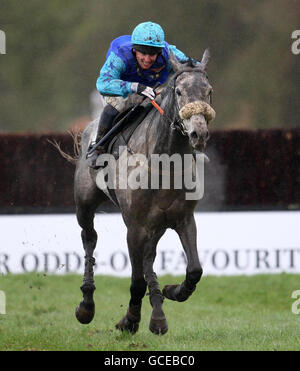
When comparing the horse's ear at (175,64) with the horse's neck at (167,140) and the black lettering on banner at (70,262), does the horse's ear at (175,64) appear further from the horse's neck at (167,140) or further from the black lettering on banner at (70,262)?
the black lettering on banner at (70,262)

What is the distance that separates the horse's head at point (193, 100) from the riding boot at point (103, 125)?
48.9 inches

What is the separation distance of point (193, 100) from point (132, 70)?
1.34m

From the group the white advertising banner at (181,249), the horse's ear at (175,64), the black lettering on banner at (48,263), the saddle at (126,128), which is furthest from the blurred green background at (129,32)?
the horse's ear at (175,64)

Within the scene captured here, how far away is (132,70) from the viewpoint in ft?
22.8

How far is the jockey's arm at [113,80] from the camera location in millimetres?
6625

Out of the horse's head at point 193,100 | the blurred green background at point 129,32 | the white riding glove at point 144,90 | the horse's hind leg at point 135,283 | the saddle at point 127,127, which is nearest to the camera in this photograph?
the horse's head at point 193,100

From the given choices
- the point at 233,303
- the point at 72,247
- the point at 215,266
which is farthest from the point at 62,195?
the point at 233,303

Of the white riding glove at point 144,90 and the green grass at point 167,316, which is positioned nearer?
the white riding glove at point 144,90

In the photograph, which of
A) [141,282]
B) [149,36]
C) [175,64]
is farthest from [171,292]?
[149,36]
